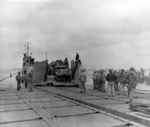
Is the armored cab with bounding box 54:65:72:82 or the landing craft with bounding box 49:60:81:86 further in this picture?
the armored cab with bounding box 54:65:72:82

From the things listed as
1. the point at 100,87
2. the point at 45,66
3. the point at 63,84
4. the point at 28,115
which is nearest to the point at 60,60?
the point at 45,66

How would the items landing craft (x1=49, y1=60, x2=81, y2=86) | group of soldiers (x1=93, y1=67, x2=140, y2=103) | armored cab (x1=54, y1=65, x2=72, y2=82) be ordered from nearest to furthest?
1. group of soldiers (x1=93, y1=67, x2=140, y2=103)
2. landing craft (x1=49, y1=60, x2=81, y2=86)
3. armored cab (x1=54, y1=65, x2=72, y2=82)

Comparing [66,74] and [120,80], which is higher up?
[66,74]

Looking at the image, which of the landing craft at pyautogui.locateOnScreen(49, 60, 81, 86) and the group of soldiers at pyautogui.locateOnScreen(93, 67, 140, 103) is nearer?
the group of soldiers at pyautogui.locateOnScreen(93, 67, 140, 103)

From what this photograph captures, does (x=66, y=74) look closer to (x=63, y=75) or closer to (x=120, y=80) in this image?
(x=63, y=75)

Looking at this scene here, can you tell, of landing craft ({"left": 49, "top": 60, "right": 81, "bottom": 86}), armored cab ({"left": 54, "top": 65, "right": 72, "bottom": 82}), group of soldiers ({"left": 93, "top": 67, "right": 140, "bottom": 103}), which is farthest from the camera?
armored cab ({"left": 54, "top": 65, "right": 72, "bottom": 82})

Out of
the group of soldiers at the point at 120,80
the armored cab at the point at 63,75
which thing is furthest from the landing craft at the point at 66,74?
the group of soldiers at the point at 120,80

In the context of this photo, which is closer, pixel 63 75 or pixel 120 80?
pixel 120 80

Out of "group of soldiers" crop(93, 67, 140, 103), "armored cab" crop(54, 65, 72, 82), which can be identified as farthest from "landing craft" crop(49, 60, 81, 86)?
"group of soldiers" crop(93, 67, 140, 103)

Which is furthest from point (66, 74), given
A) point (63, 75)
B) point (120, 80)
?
point (120, 80)

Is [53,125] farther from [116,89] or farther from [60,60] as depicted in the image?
[60,60]

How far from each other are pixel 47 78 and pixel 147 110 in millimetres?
13487

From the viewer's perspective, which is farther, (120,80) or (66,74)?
(66,74)

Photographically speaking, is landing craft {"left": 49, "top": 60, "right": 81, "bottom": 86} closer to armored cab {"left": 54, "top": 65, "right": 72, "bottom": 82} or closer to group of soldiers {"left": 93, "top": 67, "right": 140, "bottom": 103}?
armored cab {"left": 54, "top": 65, "right": 72, "bottom": 82}
